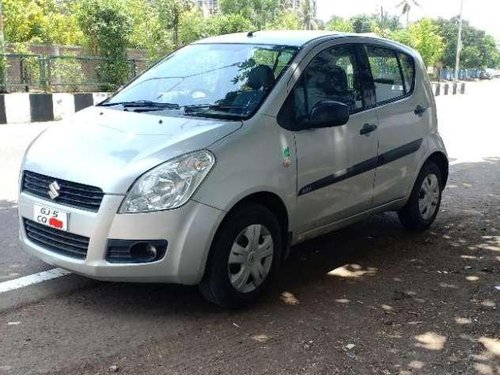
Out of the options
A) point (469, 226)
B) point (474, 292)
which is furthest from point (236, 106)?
point (469, 226)

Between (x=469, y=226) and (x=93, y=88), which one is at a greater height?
(x=93, y=88)

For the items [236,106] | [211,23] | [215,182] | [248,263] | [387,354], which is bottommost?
[387,354]

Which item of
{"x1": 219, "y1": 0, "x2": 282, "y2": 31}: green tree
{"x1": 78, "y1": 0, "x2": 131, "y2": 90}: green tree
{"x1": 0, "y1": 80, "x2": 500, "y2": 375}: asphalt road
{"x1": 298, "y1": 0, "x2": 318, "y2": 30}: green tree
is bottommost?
{"x1": 0, "y1": 80, "x2": 500, "y2": 375}: asphalt road

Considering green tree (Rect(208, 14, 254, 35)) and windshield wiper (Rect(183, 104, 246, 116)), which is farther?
green tree (Rect(208, 14, 254, 35))

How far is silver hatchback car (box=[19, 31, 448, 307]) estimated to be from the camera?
357 cm

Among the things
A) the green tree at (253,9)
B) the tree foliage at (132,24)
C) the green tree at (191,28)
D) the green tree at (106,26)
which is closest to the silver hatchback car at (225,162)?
the tree foliage at (132,24)

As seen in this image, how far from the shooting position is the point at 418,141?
5484mm

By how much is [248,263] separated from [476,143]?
9782 millimetres

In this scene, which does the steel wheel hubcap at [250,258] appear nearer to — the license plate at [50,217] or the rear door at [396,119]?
the license plate at [50,217]

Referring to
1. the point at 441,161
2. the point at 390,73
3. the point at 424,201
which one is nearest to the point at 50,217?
the point at 390,73

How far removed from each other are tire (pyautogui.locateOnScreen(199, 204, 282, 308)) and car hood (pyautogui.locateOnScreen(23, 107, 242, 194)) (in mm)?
543

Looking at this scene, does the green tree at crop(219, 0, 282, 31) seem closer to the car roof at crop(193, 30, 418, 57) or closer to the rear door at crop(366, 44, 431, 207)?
the rear door at crop(366, 44, 431, 207)

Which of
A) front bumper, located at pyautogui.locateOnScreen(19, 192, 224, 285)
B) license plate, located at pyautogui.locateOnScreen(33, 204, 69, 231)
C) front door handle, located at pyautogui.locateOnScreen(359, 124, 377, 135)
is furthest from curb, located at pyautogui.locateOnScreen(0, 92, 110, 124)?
front bumper, located at pyautogui.locateOnScreen(19, 192, 224, 285)

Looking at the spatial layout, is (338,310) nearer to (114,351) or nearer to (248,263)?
(248,263)
